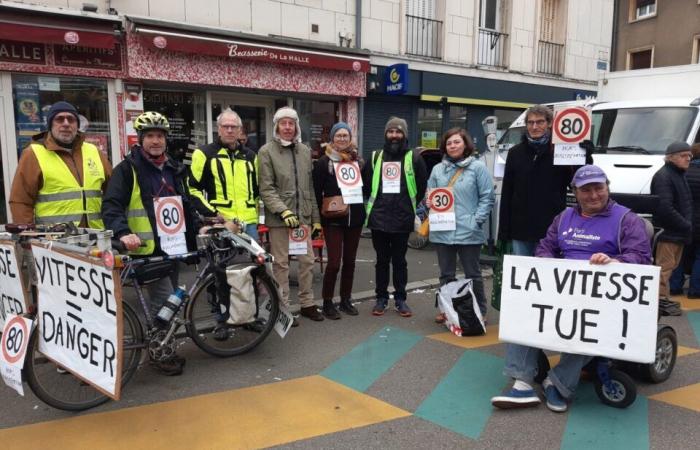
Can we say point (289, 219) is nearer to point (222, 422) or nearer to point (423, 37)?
point (222, 422)

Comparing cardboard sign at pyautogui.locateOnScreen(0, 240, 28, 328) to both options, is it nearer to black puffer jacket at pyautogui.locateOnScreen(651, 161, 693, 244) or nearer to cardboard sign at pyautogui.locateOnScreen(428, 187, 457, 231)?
cardboard sign at pyautogui.locateOnScreen(428, 187, 457, 231)

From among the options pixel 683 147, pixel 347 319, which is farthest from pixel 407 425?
pixel 683 147

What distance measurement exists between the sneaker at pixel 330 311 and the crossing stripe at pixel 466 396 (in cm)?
147

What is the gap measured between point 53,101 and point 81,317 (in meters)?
6.59

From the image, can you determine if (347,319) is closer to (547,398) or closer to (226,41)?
(547,398)

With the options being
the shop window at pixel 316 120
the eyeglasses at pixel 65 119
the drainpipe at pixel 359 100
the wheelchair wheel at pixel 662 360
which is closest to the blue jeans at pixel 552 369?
the wheelchair wheel at pixel 662 360

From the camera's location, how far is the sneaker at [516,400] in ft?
11.8

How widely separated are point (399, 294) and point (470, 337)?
0.97m

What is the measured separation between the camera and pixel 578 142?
452cm

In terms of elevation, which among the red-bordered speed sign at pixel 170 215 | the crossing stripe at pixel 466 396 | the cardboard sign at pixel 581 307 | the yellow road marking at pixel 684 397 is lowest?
the crossing stripe at pixel 466 396

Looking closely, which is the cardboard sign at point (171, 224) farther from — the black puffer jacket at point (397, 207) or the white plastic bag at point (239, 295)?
the black puffer jacket at point (397, 207)

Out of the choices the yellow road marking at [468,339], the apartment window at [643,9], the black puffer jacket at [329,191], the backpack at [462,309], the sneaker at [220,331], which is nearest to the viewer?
the sneaker at [220,331]

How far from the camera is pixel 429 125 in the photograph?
13719 millimetres

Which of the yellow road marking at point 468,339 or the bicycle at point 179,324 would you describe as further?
the yellow road marking at point 468,339
